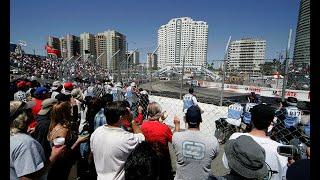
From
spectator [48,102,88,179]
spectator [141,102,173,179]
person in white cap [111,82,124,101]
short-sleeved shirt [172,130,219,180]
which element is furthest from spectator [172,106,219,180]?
person in white cap [111,82,124,101]

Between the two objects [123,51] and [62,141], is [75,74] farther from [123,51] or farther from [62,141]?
[62,141]

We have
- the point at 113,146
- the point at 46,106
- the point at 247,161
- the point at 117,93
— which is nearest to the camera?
the point at 247,161

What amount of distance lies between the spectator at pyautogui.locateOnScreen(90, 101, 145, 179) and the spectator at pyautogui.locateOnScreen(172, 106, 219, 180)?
512 millimetres

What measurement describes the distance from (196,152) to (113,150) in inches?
37.1

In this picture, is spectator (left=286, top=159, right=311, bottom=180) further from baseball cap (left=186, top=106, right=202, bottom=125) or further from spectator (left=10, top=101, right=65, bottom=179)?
Result: spectator (left=10, top=101, right=65, bottom=179)

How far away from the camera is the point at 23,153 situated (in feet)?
7.98

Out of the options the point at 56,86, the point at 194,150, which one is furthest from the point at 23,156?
the point at 56,86

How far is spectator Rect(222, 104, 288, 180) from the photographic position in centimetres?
280

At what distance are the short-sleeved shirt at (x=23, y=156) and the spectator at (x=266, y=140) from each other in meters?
1.74

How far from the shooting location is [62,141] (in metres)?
3.21

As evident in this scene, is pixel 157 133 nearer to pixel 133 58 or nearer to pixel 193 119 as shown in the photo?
pixel 193 119

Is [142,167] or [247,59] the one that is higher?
[247,59]
